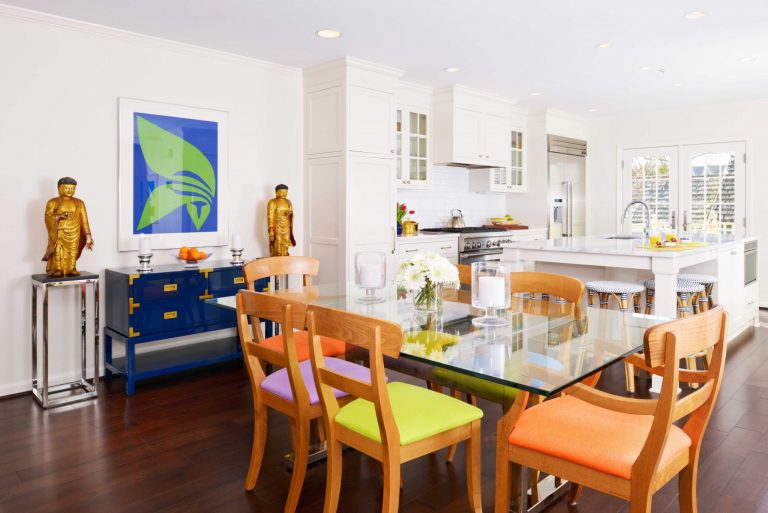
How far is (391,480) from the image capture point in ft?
5.91

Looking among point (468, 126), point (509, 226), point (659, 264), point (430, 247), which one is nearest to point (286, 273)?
point (659, 264)

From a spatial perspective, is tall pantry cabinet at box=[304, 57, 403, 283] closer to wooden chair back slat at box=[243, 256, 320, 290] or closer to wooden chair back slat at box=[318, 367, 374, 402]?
wooden chair back slat at box=[243, 256, 320, 290]

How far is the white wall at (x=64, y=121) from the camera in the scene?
12.0ft

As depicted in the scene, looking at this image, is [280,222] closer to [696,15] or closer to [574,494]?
[574,494]

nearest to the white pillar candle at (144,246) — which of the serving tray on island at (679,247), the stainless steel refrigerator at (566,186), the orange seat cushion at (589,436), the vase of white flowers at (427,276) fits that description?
the vase of white flowers at (427,276)

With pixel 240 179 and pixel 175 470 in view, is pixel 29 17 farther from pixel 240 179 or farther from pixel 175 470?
pixel 175 470

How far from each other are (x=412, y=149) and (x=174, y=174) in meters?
2.54

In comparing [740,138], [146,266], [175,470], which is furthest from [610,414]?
[740,138]

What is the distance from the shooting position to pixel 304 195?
17.0 feet

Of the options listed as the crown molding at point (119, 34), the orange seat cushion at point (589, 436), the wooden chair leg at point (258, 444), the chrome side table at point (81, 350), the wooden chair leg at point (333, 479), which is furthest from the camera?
the crown molding at point (119, 34)

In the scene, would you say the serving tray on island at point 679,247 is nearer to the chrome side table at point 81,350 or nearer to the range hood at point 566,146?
the range hood at point 566,146

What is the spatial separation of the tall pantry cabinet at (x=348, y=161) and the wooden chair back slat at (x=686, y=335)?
3455 millimetres

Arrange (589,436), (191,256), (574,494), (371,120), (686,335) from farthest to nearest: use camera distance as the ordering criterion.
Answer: (371,120) → (191,256) → (574,494) → (589,436) → (686,335)

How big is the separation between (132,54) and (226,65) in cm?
75
